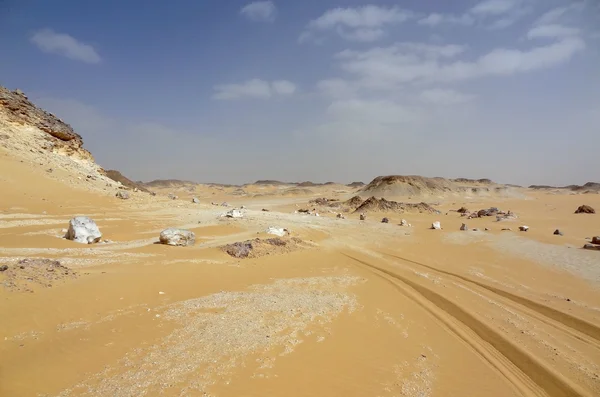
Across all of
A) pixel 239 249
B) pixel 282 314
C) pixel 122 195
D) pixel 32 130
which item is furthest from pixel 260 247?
pixel 32 130

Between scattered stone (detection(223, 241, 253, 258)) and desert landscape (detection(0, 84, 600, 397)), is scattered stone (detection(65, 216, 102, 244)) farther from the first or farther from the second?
scattered stone (detection(223, 241, 253, 258))

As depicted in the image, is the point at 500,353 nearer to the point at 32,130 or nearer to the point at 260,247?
the point at 260,247

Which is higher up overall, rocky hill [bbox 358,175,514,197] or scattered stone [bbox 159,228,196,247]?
rocky hill [bbox 358,175,514,197]

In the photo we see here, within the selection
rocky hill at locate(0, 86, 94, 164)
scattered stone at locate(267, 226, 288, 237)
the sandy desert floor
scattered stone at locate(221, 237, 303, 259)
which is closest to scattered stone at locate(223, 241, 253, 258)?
scattered stone at locate(221, 237, 303, 259)

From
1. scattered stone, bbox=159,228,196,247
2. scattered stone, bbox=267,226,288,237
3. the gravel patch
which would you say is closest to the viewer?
the gravel patch

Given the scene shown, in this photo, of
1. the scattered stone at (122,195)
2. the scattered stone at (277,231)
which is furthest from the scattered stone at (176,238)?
the scattered stone at (122,195)

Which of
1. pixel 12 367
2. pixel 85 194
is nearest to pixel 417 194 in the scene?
pixel 85 194
